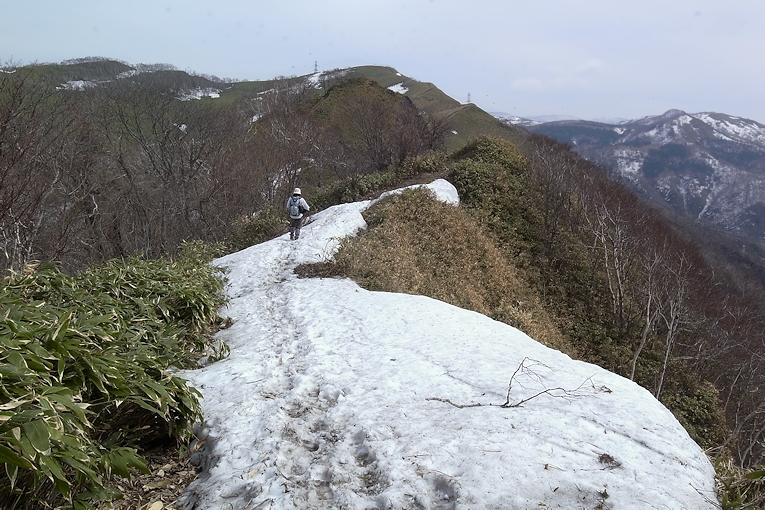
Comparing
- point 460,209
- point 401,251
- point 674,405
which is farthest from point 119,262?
point 674,405

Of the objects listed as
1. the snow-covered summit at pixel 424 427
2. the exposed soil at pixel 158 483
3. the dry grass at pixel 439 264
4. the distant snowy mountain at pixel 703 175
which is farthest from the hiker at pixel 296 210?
the distant snowy mountain at pixel 703 175

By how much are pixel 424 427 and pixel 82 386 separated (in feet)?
9.80

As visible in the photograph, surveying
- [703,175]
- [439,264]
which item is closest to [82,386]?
[439,264]

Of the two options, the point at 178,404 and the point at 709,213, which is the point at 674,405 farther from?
the point at 709,213

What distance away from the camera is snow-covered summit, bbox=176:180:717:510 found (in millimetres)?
3494

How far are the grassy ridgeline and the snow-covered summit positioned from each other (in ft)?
2.12

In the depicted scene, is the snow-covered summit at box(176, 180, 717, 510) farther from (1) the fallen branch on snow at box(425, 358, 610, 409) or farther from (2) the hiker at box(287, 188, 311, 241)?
(2) the hiker at box(287, 188, 311, 241)

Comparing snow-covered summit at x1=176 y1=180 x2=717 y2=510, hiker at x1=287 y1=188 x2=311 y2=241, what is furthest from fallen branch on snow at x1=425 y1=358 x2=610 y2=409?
hiker at x1=287 y1=188 x2=311 y2=241

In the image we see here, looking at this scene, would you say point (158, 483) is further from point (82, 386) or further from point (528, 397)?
point (528, 397)

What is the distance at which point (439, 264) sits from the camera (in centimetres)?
1453

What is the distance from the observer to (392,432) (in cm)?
434

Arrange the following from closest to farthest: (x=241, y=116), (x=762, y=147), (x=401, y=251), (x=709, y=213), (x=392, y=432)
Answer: (x=392, y=432)
(x=401, y=251)
(x=241, y=116)
(x=709, y=213)
(x=762, y=147)

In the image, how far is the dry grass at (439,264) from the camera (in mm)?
10666

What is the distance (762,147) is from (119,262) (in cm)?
25832
